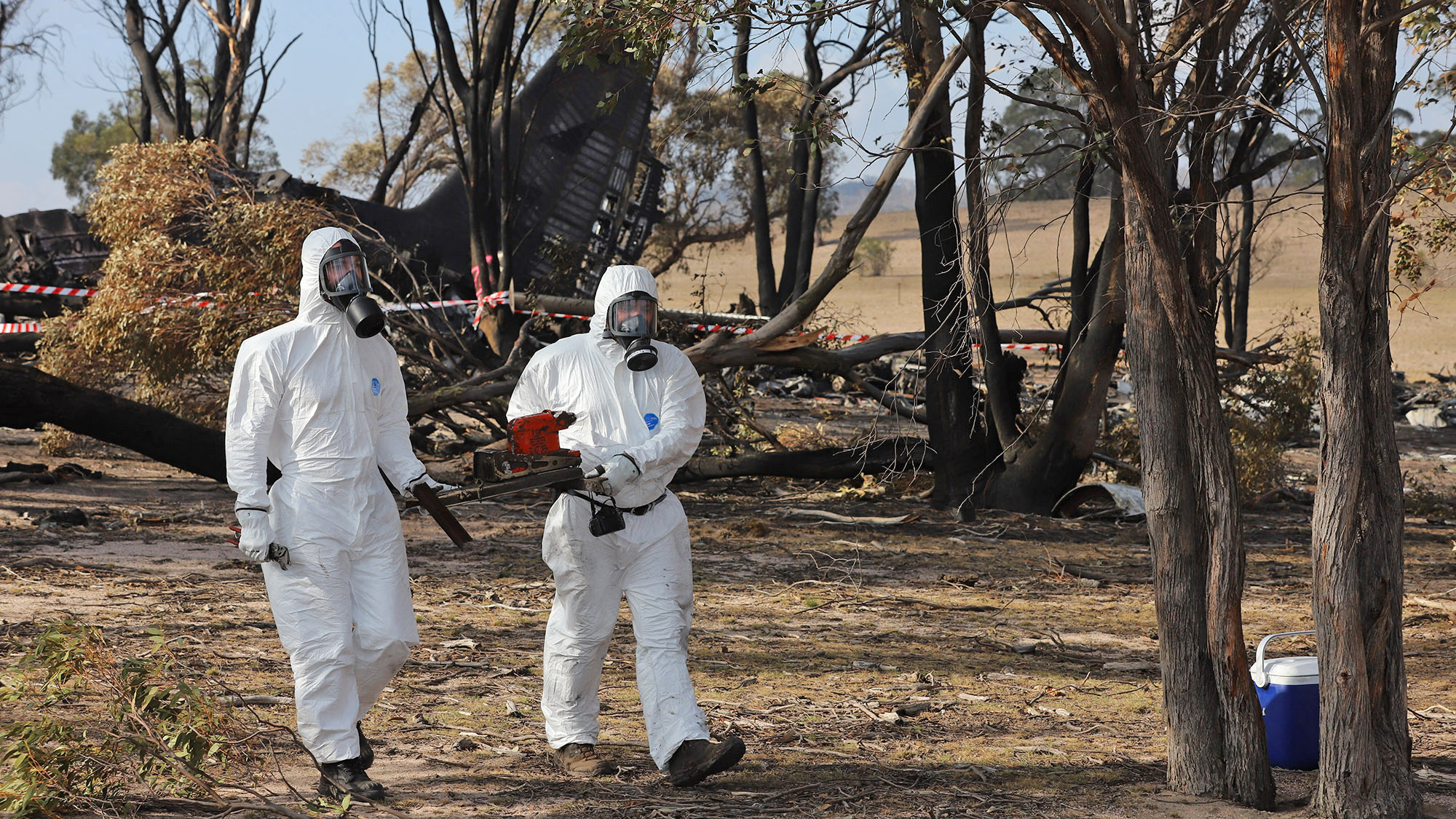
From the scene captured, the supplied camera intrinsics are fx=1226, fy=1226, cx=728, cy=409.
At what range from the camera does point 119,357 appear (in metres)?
11.9

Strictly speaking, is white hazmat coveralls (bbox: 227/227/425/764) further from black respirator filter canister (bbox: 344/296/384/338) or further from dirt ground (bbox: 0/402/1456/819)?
dirt ground (bbox: 0/402/1456/819)

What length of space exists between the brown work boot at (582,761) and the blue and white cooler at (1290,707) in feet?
8.09

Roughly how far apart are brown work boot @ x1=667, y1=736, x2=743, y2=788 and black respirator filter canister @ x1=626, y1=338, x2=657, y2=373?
1409 mm

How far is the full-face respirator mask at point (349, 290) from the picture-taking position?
4438 millimetres

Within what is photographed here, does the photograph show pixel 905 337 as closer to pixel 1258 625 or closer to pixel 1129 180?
pixel 1258 625

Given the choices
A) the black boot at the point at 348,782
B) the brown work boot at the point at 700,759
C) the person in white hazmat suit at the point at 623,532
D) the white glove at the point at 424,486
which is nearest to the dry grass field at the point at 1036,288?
the person in white hazmat suit at the point at 623,532

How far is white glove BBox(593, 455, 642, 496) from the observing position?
4418mm

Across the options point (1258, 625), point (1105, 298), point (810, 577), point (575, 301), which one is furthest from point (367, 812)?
point (575, 301)

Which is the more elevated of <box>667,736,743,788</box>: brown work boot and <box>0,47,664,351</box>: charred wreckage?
<box>0,47,664,351</box>: charred wreckage

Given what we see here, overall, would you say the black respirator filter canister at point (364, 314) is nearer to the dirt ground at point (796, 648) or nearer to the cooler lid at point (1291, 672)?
the dirt ground at point (796, 648)

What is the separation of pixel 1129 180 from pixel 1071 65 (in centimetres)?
44

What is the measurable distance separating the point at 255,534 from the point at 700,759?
5.64 feet

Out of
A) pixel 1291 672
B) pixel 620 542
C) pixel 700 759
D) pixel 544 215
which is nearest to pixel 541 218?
pixel 544 215

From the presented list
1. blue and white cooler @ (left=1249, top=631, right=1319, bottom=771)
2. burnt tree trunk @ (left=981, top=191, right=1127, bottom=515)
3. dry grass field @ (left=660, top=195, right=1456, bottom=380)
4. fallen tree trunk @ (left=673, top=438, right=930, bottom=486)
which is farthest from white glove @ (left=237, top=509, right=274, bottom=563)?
dry grass field @ (left=660, top=195, right=1456, bottom=380)
